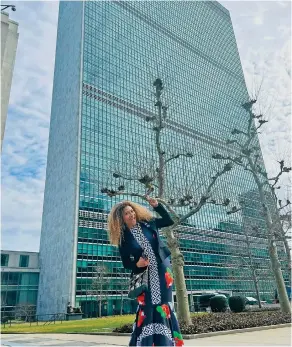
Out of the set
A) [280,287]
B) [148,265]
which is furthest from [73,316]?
[148,265]

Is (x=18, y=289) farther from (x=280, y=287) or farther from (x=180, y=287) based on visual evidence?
(x=180, y=287)

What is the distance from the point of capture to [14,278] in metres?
55.8

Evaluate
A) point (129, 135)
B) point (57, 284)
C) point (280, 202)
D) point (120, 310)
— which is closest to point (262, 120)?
point (280, 202)

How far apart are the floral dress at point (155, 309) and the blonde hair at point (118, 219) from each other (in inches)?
7.5

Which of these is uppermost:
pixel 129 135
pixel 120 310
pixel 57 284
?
pixel 129 135

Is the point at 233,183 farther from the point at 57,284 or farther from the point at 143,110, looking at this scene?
the point at 57,284

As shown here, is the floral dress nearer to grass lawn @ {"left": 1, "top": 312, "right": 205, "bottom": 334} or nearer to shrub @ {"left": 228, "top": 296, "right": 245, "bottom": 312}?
grass lawn @ {"left": 1, "top": 312, "right": 205, "bottom": 334}

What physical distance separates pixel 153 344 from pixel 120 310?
173 ft

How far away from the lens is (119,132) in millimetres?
67375

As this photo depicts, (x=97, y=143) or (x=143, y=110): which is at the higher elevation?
(x=143, y=110)

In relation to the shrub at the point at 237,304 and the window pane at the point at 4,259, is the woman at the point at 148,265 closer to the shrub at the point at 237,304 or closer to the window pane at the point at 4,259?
the shrub at the point at 237,304

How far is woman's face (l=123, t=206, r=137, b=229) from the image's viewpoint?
3.42 meters

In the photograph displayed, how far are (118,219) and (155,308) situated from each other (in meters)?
1.00

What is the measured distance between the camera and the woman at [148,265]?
2980 millimetres
